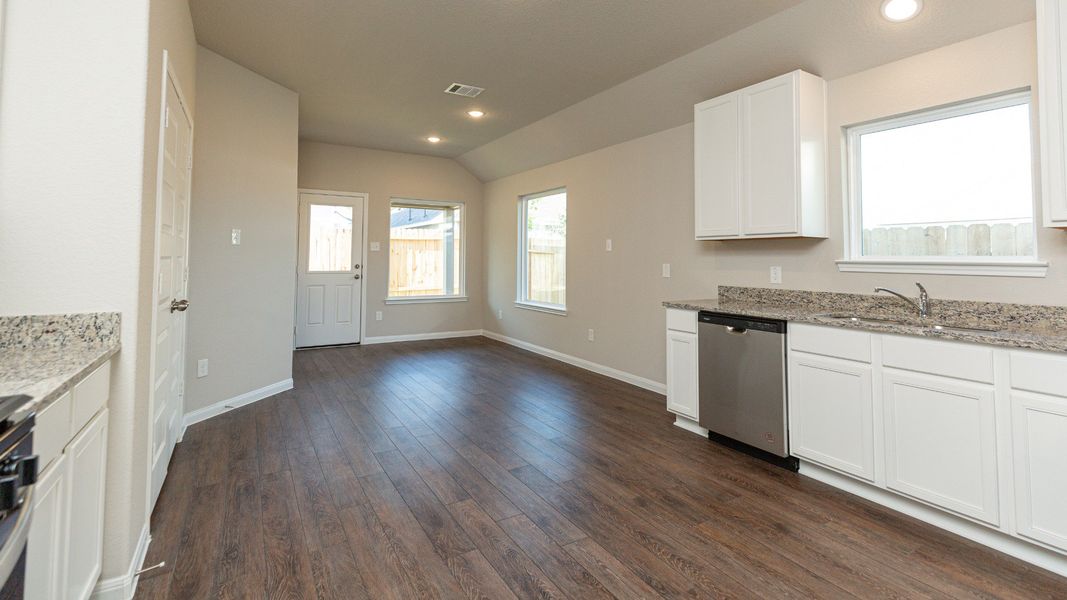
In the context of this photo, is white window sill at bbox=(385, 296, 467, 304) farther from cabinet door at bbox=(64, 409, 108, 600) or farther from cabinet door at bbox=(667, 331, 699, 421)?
cabinet door at bbox=(64, 409, 108, 600)

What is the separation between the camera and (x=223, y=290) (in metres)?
3.56

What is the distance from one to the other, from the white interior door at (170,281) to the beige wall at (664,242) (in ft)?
11.5

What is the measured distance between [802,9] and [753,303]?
6.00 feet

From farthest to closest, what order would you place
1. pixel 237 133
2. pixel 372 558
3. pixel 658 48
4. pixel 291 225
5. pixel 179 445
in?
pixel 291 225
pixel 237 133
pixel 658 48
pixel 179 445
pixel 372 558

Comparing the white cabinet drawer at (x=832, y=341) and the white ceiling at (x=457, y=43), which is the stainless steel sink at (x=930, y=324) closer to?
the white cabinet drawer at (x=832, y=341)

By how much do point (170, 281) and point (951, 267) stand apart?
4.05 meters

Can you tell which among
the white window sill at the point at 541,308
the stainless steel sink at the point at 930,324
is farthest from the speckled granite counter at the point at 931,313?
the white window sill at the point at 541,308

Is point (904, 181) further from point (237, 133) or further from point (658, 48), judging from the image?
point (237, 133)

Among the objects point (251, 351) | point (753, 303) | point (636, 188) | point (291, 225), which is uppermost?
point (636, 188)

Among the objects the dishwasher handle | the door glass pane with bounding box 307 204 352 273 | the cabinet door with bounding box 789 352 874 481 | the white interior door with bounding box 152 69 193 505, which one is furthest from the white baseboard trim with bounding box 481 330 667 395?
the white interior door with bounding box 152 69 193 505

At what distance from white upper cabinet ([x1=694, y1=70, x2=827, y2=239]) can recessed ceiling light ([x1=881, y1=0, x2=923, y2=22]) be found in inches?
19.2

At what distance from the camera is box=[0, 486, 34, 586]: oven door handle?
2.60ft

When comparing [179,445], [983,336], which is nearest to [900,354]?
[983,336]

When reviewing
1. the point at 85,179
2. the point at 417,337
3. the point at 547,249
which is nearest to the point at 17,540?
the point at 85,179
